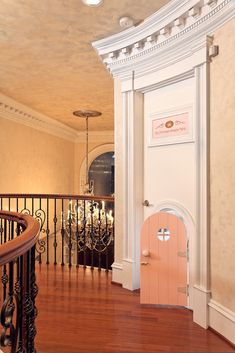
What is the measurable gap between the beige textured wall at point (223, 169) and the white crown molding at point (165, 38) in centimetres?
14

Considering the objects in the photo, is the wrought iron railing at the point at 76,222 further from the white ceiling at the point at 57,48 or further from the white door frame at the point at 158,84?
the white ceiling at the point at 57,48

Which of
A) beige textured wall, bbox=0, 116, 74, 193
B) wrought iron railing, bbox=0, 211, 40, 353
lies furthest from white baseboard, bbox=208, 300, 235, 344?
beige textured wall, bbox=0, 116, 74, 193

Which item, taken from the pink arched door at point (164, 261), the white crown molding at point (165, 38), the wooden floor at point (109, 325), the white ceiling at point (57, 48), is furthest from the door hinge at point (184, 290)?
the white ceiling at point (57, 48)

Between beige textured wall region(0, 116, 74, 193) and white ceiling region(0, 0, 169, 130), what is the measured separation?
2.73 feet

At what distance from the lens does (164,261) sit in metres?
3.18

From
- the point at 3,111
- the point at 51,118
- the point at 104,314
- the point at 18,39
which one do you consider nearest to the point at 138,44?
the point at 18,39

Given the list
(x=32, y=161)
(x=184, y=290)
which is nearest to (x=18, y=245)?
(x=184, y=290)

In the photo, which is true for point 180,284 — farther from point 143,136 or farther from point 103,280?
point 143,136

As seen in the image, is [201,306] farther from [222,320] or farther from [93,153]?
[93,153]

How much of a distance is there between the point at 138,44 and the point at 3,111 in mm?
3673

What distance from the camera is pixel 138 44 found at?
11.0ft

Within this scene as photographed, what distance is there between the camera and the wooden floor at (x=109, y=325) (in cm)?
240

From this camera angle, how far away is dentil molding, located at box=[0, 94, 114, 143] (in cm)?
607

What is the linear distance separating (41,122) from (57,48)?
3.94 metres
